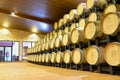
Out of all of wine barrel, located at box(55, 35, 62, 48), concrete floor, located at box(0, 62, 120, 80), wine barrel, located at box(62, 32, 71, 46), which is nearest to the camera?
concrete floor, located at box(0, 62, 120, 80)

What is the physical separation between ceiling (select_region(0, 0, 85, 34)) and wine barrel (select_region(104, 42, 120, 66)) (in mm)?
5157

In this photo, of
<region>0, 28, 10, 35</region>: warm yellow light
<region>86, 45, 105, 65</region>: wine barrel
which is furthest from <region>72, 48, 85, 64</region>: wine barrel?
<region>0, 28, 10, 35</region>: warm yellow light

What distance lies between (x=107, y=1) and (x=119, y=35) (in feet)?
4.71

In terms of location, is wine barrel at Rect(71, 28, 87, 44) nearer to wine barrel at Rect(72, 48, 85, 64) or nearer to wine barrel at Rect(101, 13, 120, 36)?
wine barrel at Rect(72, 48, 85, 64)

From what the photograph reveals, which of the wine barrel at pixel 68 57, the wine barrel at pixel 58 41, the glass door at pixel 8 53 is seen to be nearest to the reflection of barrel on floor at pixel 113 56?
the wine barrel at pixel 68 57

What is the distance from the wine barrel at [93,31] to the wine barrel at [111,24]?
262mm

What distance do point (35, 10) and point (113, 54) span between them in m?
8.04

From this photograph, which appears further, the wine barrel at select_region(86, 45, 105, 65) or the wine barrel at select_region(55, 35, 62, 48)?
the wine barrel at select_region(55, 35, 62, 48)

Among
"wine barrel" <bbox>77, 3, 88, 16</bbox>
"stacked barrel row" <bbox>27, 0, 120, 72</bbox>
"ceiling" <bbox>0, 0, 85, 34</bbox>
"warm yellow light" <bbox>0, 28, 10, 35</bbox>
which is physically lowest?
"stacked barrel row" <bbox>27, 0, 120, 72</bbox>

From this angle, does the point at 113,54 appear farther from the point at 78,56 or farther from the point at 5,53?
the point at 5,53

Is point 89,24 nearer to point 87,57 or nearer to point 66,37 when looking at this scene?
point 87,57

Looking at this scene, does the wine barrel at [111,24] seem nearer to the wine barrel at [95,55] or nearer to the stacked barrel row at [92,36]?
the stacked barrel row at [92,36]

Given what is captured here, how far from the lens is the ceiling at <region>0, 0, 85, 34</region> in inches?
354

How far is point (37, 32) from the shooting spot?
16875 mm
